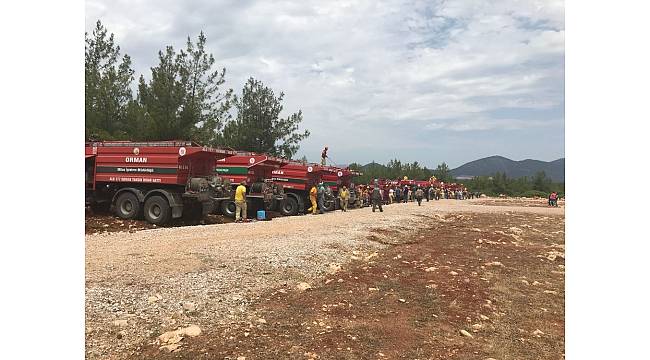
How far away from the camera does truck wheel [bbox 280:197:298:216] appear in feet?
65.3

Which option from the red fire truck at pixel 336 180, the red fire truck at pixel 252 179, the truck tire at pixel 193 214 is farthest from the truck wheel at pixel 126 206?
the red fire truck at pixel 336 180

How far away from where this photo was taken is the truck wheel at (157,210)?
553 inches

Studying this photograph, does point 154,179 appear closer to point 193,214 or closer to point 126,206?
point 126,206

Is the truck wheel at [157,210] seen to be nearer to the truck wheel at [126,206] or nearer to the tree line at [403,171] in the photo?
the truck wheel at [126,206]

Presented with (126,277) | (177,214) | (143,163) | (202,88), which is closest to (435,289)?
(126,277)

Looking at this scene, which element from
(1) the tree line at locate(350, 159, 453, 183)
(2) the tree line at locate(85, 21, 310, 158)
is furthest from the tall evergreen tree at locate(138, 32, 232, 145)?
(1) the tree line at locate(350, 159, 453, 183)

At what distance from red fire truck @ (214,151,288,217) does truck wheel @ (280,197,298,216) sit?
2.05ft

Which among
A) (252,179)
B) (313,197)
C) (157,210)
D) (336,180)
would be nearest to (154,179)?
(157,210)

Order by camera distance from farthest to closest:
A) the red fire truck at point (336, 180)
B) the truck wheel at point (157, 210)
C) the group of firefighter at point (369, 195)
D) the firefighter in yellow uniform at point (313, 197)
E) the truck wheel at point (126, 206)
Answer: the red fire truck at point (336, 180) → the group of firefighter at point (369, 195) → the firefighter in yellow uniform at point (313, 197) → the truck wheel at point (126, 206) → the truck wheel at point (157, 210)

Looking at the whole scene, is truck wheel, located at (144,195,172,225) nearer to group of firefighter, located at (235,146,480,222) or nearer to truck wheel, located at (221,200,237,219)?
group of firefighter, located at (235,146,480,222)

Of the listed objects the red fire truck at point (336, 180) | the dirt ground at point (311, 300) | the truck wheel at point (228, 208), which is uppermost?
the red fire truck at point (336, 180)

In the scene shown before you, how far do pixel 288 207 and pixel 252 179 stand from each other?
7.78 ft

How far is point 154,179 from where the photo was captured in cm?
1463

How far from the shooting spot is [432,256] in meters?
9.53
